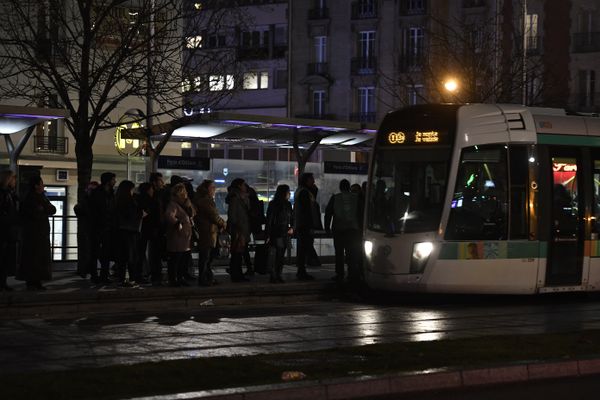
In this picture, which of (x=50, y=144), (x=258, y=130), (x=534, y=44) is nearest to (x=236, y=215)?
(x=258, y=130)

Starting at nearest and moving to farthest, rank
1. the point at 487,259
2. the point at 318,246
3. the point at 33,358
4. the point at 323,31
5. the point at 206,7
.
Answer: the point at 33,358
the point at 487,259
the point at 206,7
the point at 318,246
the point at 323,31

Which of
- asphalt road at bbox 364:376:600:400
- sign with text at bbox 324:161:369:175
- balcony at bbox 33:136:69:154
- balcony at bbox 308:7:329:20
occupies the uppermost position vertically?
balcony at bbox 308:7:329:20

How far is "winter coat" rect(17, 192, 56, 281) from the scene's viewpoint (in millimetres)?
15039

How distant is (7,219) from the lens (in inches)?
585

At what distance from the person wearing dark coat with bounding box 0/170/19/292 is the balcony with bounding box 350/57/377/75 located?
43.5 metres

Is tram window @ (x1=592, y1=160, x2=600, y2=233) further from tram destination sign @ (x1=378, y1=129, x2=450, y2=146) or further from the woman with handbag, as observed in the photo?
the woman with handbag

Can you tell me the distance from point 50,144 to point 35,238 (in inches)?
920

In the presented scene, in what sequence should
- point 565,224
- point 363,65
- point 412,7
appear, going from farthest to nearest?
1. point 363,65
2. point 412,7
3. point 565,224

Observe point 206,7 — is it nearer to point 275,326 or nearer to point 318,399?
point 275,326

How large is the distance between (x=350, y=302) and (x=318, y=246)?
274 inches

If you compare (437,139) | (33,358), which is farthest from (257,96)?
(33,358)

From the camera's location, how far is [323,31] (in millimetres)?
59500

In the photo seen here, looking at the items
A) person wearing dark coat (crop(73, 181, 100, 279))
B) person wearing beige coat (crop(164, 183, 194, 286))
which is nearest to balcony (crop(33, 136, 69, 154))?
person wearing dark coat (crop(73, 181, 100, 279))

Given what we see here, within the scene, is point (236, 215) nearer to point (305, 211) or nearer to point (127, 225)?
point (305, 211)
